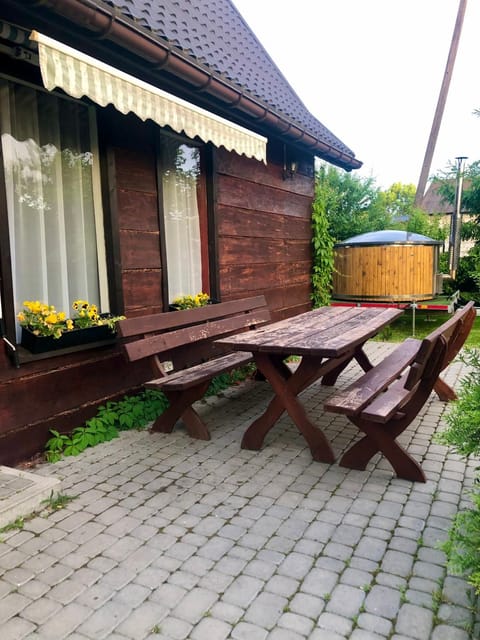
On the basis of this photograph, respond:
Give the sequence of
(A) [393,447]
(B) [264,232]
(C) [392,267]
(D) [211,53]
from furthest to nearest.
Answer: (C) [392,267] → (B) [264,232] → (D) [211,53] → (A) [393,447]

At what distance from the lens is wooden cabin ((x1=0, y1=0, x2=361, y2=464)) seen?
10.3 feet

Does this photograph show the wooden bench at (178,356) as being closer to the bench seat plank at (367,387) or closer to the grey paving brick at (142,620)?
the bench seat plank at (367,387)

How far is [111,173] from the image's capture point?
4.00m

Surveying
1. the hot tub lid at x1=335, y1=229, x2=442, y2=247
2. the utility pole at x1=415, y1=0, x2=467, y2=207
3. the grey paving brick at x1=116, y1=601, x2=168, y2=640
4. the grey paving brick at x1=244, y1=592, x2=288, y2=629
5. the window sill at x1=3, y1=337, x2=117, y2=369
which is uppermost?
the utility pole at x1=415, y1=0, x2=467, y2=207

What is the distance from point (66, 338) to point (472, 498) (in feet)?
9.27

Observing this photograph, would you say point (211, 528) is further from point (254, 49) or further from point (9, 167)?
point (254, 49)

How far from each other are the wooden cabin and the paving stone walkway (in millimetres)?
696

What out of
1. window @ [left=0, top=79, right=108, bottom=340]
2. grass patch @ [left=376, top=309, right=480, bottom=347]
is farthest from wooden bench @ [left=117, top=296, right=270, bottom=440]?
grass patch @ [left=376, top=309, right=480, bottom=347]

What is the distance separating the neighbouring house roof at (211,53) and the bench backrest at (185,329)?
1.88 m

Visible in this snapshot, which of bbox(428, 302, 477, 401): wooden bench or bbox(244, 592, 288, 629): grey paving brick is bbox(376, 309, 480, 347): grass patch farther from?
bbox(244, 592, 288, 629): grey paving brick

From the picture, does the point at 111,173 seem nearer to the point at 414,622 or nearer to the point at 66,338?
the point at 66,338

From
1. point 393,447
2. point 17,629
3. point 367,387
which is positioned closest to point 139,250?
point 367,387

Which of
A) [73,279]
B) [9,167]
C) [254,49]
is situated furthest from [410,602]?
[254,49]

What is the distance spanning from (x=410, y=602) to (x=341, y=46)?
132 feet
